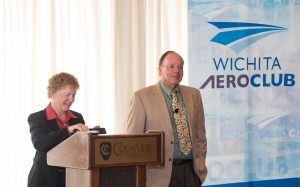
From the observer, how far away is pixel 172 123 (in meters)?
4.16

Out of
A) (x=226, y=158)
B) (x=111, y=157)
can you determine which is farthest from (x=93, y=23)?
(x=111, y=157)

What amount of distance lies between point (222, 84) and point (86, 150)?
304 cm

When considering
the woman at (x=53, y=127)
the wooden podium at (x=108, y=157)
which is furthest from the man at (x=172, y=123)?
the wooden podium at (x=108, y=157)

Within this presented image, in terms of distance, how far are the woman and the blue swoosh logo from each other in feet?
7.92

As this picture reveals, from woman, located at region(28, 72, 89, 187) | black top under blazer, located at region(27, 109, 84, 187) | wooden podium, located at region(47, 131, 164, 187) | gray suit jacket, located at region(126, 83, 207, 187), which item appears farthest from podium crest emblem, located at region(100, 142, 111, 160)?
gray suit jacket, located at region(126, 83, 207, 187)

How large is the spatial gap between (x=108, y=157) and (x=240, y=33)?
10.7 ft

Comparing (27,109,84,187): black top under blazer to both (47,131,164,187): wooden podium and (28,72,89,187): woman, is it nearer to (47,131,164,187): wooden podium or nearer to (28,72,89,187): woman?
(28,72,89,187): woman

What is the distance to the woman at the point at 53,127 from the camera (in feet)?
11.1

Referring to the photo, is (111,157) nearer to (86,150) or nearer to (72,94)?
(86,150)

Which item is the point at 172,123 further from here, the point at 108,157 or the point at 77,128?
the point at 108,157

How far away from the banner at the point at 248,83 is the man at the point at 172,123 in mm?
1351

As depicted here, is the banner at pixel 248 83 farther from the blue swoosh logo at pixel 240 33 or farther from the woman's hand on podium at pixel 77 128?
the woman's hand on podium at pixel 77 128

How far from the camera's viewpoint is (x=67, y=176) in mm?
3213

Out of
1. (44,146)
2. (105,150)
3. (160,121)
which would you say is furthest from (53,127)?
(160,121)
